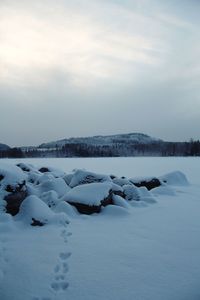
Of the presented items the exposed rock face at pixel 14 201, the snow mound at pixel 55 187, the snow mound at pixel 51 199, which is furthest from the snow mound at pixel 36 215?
the snow mound at pixel 55 187

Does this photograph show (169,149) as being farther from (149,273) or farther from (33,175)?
(149,273)

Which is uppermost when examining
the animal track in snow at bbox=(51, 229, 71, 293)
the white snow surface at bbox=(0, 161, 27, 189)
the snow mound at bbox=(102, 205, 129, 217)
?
the white snow surface at bbox=(0, 161, 27, 189)

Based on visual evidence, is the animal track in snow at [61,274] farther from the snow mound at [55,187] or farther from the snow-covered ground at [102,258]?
the snow mound at [55,187]

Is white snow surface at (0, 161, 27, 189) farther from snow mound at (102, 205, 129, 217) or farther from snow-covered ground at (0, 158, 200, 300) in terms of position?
snow mound at (102, 205, 129, 217)

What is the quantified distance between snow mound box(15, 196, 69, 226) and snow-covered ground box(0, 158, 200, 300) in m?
0.14

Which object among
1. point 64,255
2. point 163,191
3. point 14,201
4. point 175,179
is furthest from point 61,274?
point 175,179

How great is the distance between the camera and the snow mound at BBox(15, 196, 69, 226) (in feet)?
21.7

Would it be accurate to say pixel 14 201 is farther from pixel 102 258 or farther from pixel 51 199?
pixel 102 258

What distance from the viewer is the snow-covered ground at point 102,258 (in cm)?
362

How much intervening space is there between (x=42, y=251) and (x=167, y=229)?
2.94 m

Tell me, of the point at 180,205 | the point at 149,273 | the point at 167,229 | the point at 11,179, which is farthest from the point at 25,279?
the point at 180,205

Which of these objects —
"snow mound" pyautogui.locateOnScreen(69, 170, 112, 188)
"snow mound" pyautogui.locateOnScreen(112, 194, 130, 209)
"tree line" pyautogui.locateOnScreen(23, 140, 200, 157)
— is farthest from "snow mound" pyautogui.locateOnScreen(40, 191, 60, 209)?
"tree line" pyautogui.locateOnScreen(23, 140, 200, 157)

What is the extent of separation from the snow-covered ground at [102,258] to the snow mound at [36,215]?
14cm

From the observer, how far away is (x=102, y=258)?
4.68 meters
